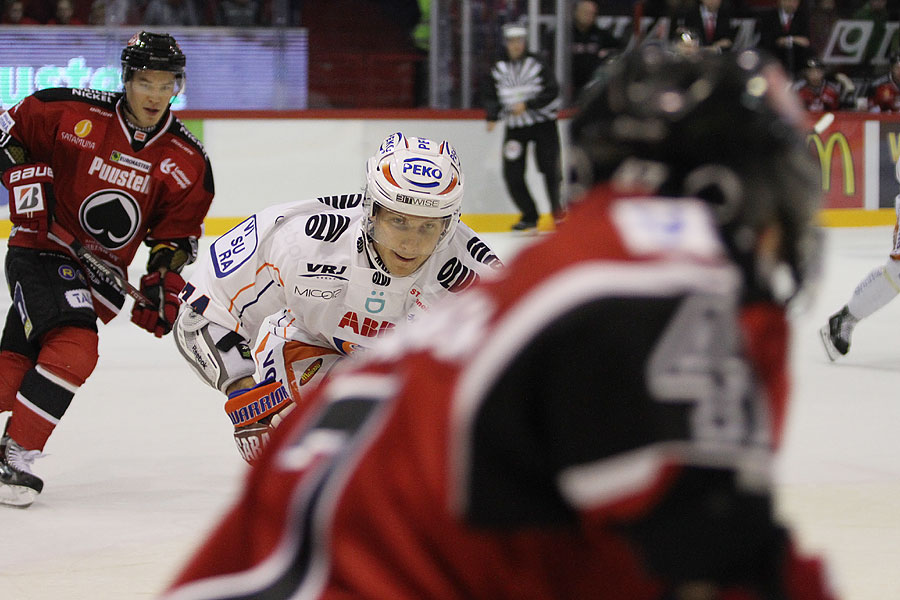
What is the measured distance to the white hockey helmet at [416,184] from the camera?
8.36 ft

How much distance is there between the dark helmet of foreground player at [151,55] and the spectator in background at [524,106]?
18.2 feet

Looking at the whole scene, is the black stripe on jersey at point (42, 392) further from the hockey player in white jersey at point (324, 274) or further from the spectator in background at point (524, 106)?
the spectator in background at point (524, 106)

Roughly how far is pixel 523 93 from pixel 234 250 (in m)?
6.45

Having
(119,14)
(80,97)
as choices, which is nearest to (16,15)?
(119,14)

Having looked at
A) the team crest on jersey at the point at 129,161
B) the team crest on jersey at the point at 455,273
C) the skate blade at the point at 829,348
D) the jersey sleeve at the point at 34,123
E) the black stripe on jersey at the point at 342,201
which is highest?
the jersey sleeve at the point at 34,123

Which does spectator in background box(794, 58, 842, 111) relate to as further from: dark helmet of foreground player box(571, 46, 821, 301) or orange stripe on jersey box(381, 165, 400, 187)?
dark helmet of foreground player box(571, 46, 821, 301)

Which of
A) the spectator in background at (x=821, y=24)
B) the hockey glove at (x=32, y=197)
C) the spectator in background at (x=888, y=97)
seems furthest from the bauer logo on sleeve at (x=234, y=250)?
the spectator in background at (x=821, y=24)

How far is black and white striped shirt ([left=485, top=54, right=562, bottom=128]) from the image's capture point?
898 cm

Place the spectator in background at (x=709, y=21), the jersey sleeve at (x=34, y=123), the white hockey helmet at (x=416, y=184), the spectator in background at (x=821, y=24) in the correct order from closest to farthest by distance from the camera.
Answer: the white hockey helmet at (x=416, y=184) < the jersey sleeve at (x=34, y=123) < the spectator in background at (x=709, y=21) < the spectator in background at (x=821, y=24)

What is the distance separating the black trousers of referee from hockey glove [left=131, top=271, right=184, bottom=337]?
5514mm

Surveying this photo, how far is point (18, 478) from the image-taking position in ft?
10.2

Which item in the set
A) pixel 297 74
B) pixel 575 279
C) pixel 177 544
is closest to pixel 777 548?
pixel 575 279

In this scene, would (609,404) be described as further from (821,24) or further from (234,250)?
(821,24)

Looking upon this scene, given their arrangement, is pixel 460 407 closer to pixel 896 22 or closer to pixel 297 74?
pixel 297 74
